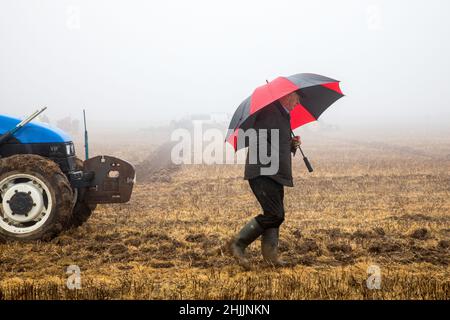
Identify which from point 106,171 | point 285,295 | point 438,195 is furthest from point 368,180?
point 285,295

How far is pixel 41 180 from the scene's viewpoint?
6.36 metres

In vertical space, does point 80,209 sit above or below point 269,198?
below

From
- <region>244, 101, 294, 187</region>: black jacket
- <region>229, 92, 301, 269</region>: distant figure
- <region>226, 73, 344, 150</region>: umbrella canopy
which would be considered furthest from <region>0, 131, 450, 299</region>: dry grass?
<region>226, 73, 344, 150</region>: umbrella canopy

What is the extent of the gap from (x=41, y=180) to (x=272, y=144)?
10.3ft

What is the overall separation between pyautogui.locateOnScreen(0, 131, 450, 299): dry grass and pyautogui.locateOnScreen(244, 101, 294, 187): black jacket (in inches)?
41.7

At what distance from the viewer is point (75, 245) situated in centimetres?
646

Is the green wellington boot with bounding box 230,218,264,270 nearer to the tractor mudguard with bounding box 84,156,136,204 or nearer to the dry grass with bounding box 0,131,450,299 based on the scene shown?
the dry grass with bounding box 0,131,450,299

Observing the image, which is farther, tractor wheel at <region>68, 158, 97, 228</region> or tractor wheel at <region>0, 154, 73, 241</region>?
tractor wheel at <region>68, 158, 97, 228</region>

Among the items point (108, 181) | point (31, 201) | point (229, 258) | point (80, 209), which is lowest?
point (229, 258)

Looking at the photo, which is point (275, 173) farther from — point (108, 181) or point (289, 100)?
point (108, 181)

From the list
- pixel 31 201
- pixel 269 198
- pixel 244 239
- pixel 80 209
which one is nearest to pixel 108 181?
pixel 80 209

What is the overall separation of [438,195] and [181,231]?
6.45 m

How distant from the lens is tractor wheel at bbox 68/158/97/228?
7.23 m
